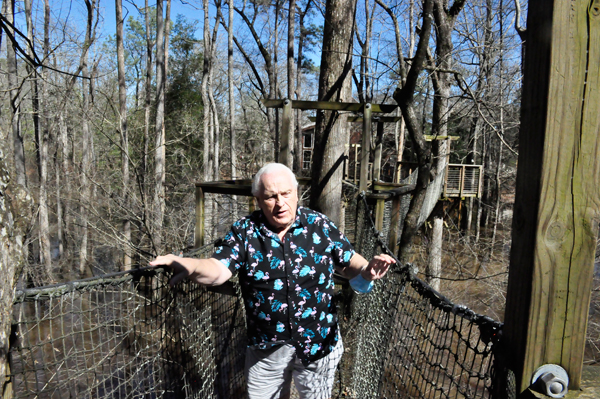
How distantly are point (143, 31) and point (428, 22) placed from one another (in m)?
22.8

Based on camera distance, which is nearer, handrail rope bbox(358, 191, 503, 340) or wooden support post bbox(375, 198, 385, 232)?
handrail rope bbox(358, 191, 503, 340)

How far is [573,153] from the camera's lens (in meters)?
0.86

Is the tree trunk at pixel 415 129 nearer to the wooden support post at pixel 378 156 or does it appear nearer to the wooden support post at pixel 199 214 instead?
the wooden support post at pixel 378 156

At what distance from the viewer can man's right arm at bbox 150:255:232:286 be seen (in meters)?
1.66

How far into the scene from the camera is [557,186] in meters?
0.86

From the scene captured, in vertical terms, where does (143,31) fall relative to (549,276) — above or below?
above

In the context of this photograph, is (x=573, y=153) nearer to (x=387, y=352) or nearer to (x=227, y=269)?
(x=227, y=269)

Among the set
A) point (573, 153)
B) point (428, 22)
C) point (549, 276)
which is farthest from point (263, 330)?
point (428, 22)

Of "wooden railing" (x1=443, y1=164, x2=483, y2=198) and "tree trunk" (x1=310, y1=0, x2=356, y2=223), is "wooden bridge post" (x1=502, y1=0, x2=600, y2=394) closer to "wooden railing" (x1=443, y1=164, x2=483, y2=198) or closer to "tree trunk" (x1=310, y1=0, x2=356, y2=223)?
"tree trunk" (x1=310, y1=0, x2=356, y2=223)

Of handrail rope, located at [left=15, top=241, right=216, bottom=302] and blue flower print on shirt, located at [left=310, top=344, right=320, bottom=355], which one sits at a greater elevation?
handrail rope, located at [left=15, top=241, right=216, bottom=302]

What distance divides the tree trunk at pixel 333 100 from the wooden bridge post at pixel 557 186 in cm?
396

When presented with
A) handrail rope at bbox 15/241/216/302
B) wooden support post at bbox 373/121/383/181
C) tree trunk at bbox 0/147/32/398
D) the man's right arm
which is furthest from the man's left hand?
wooden support post at bbox 373/121/383/181

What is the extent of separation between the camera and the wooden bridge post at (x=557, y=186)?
2.79 feet

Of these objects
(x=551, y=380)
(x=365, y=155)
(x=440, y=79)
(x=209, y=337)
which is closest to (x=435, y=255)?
(x=440, y=79)
